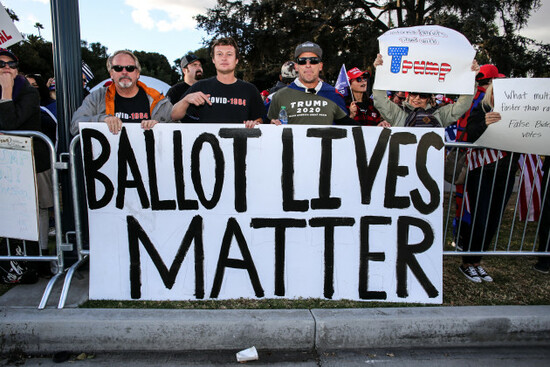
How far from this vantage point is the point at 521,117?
3.51m

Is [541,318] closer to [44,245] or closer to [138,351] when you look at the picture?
[138,351]

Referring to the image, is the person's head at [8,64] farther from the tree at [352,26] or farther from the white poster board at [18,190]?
the tree at [352,26]

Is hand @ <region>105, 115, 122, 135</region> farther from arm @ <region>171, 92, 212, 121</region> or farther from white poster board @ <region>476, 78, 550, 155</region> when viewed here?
white poster board @ <region>476, 78, 550, 155</region>

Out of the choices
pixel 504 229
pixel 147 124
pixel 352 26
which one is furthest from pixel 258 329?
pixel 352 26

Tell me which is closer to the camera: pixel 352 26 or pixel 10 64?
pixel 10 64

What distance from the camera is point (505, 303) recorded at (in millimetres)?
3318

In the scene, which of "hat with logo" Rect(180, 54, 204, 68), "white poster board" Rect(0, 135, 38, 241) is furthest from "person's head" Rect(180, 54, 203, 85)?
"white poster board" Rect(0, 135, 38, 241)

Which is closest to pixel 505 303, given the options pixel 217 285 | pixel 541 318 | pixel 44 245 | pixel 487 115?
pixel 541 318

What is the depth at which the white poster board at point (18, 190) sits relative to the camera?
3129 millimetres

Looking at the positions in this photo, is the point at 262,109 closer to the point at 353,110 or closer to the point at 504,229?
the point at 353,110

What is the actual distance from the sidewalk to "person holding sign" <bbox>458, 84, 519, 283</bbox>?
2.98ft

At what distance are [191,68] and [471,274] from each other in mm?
4171

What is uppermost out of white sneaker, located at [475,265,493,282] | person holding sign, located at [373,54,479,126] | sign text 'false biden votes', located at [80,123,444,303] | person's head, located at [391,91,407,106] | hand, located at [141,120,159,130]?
person's head, located at [391,91,407,106]

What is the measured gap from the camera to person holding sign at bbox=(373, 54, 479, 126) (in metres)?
3.69
